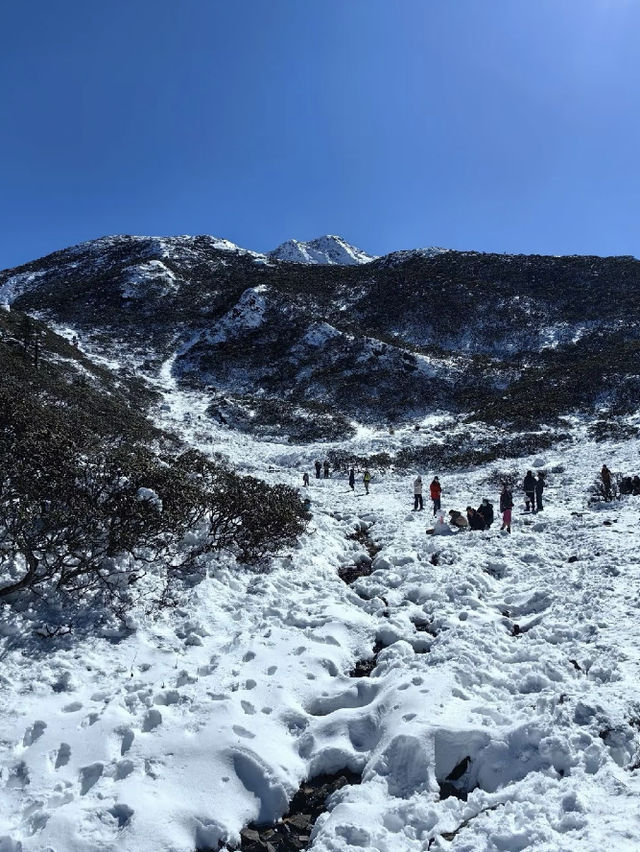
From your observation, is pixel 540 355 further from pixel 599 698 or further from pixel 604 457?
pixel 599 698

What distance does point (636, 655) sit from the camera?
6250mm

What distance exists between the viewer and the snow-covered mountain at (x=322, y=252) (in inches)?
5517

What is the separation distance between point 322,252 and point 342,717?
493ft

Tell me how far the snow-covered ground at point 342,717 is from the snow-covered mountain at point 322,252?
453 feet

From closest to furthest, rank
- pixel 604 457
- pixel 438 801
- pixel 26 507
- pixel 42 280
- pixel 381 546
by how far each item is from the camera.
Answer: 1. pixel 438 801
2. pixel 26 507
3. pixel 381 546
4. pixel 604 457
5. pixel 42 280

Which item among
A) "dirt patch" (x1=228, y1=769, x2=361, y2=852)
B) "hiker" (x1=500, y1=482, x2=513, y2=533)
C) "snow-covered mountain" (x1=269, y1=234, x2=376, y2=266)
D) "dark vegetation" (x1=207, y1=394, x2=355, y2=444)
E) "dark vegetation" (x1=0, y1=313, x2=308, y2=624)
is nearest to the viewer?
"dirt patch" (x1=228, y1=769, x2=361, y2=852)

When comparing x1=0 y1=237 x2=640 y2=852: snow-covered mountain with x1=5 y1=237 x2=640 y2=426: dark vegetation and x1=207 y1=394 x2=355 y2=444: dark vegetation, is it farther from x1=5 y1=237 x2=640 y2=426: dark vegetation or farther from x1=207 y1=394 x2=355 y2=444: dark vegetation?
x1=5 y1=237 x2=640 y2=426: dark vegetation

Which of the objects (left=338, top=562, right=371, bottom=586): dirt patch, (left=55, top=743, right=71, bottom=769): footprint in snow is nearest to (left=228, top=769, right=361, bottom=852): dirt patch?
(left=55, top=743, right=71, bottom=769): footprint in snow

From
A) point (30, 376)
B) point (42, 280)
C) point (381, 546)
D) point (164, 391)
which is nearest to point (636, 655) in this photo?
point (381, 546)

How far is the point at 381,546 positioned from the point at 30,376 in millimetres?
21615

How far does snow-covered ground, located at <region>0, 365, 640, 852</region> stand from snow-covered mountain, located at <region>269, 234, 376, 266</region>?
13796 cm

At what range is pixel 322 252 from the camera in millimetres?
145250

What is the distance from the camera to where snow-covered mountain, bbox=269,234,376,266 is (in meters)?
140

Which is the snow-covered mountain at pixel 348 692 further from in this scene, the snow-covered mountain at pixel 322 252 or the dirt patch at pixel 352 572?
the snow-covered mountain at pixel 322 252
